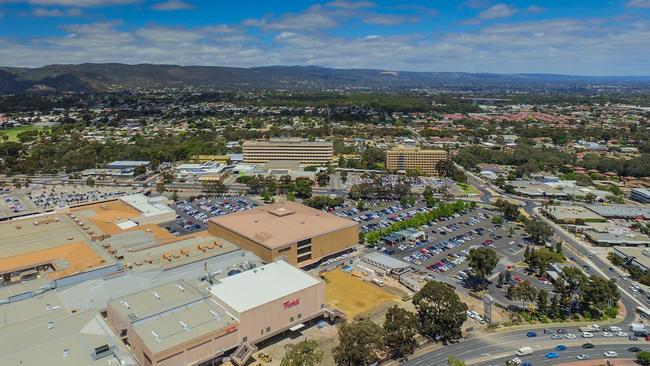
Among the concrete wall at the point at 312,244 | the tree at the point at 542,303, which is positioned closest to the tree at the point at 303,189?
the concrete wall at the point at 312,244

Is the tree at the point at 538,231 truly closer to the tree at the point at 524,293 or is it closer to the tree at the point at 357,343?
the tree at the point at 524,293

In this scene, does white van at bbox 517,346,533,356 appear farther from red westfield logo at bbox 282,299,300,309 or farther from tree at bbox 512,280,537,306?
red westfield logo at bbox 282,299,300,309

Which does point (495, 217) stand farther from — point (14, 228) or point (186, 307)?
point (14, 228)

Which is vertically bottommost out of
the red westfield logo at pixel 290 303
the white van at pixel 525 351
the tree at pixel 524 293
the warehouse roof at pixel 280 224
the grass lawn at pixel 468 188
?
the grass lawn at pixel 468 188

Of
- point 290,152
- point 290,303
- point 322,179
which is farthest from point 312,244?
point 290,152

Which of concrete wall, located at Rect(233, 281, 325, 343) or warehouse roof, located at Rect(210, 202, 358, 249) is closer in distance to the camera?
concrete wall, located at Rect(233, 281, 325, 343)

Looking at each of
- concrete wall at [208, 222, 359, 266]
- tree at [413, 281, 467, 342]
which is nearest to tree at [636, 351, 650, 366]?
tree at [413, 281, 467, 342]
